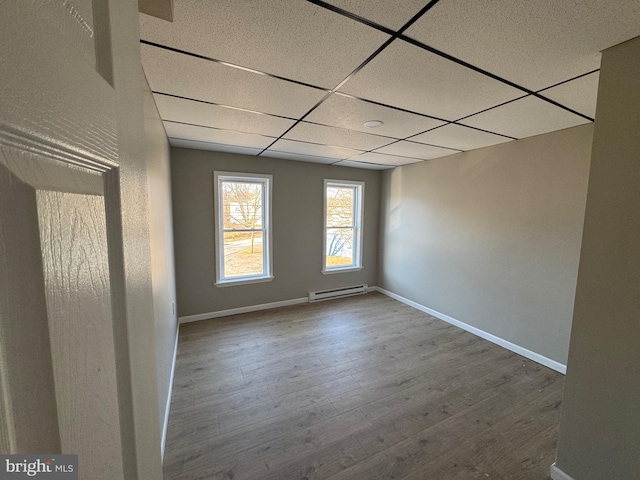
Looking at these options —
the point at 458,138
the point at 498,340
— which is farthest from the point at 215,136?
the point at 498,340

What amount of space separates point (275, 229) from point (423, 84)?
282 cm

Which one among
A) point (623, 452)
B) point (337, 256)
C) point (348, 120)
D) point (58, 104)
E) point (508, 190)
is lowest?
point (623, 452)

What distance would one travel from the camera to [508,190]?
112 inches

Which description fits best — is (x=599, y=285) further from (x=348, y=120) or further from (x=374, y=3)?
(x=348, y=120)

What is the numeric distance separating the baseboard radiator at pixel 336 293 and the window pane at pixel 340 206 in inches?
44.8

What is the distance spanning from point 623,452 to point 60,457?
2.13 m

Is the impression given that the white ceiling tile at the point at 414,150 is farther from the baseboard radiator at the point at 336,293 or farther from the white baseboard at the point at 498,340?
the baseboard radiator at the point at 336,293

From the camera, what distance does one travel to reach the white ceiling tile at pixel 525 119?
6.23 feet

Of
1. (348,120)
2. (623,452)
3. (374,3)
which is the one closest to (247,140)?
(348,120)

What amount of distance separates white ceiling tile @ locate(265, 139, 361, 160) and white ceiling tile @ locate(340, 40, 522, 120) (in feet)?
4.42

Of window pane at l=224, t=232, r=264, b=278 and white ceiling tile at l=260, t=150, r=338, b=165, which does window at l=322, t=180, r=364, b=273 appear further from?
window pane at l=224, t=232, r=264, b=278

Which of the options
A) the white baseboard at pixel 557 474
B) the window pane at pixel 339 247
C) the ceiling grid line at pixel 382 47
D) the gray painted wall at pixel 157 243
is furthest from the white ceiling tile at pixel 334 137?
the white baseboard at pixel 557 474

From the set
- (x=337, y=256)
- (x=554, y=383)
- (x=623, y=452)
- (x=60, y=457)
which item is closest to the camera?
(x=60, y=457)

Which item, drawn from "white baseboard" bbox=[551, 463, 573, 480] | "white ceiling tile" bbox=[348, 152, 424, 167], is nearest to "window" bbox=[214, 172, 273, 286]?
"white ceiling tile" bbox=[348, 152, 424, 167]
